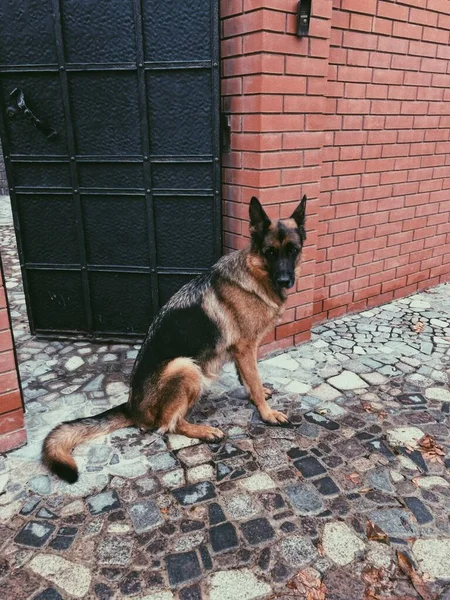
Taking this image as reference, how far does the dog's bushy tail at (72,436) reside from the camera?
2.50 m

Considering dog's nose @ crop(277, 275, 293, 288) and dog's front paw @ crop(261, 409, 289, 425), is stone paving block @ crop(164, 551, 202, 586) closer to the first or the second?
dog's front paw @ crop(261, 409, 289, 425)

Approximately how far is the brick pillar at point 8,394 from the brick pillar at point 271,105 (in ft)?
6.76

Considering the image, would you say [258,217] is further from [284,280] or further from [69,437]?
[69,437]

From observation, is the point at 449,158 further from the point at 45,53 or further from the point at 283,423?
the point at 45,53

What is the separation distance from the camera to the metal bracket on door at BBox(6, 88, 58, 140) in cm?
371

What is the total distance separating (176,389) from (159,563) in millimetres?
1021

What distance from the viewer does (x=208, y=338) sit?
306cm

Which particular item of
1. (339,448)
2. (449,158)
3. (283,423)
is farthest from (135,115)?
(449,158)

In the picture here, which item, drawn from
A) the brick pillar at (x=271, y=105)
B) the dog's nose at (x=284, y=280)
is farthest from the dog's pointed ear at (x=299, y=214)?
the brick pillar at (x=271, y=105)

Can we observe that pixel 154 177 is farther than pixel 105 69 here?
Yes

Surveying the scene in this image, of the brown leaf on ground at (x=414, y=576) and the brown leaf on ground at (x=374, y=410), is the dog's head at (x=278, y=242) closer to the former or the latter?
the brown leaf on ground at (x=374, y=410)

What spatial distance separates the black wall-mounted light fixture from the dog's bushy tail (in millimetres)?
3150

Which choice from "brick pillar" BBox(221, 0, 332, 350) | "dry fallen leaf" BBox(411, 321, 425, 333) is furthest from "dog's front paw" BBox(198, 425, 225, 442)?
"dry fallen leaf" BBox(411, 321, 425, 333)

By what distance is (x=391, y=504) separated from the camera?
2387 millimetres
